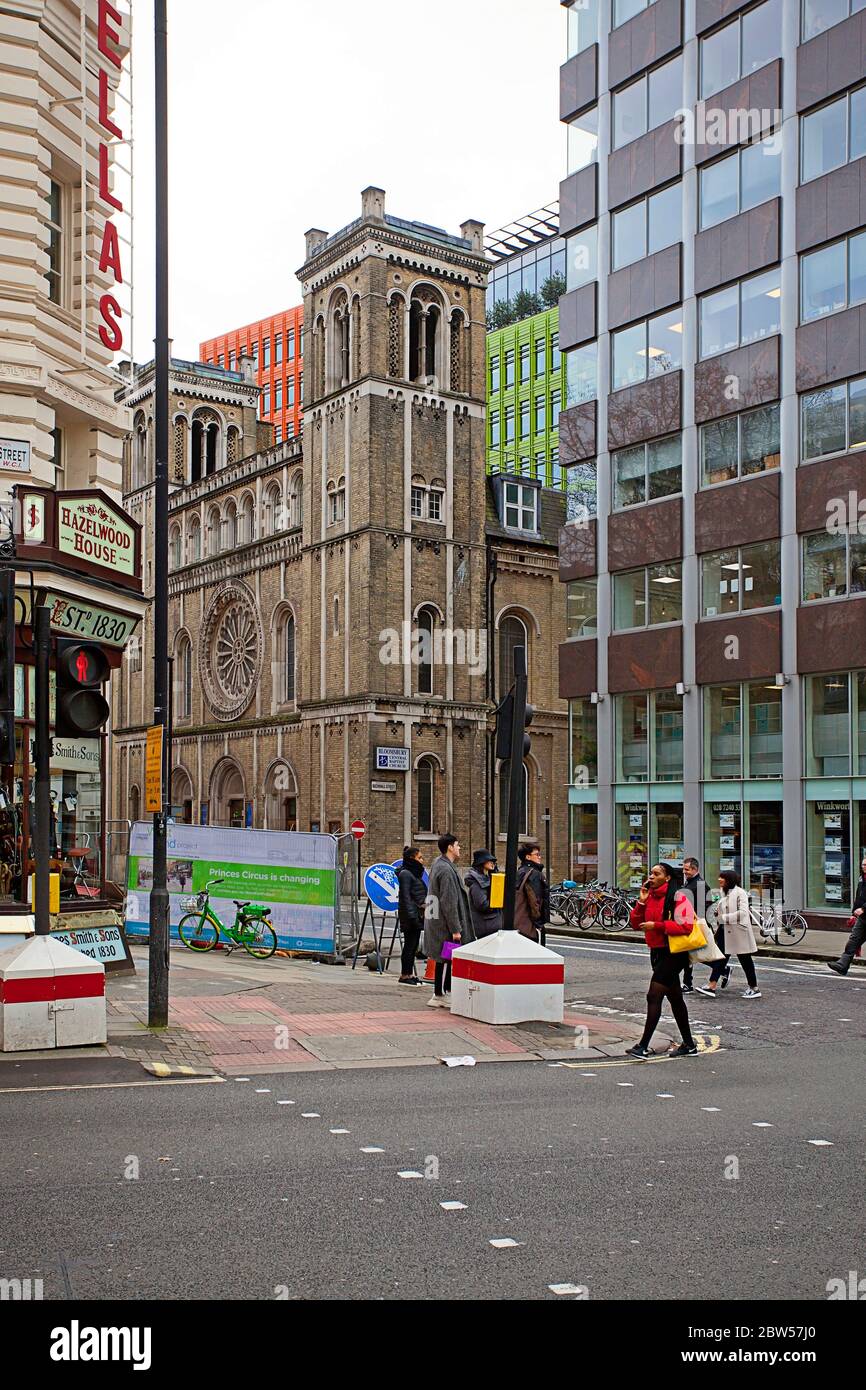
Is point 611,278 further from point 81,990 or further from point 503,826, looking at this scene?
point 81,990

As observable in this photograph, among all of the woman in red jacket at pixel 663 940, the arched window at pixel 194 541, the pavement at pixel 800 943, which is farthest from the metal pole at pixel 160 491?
the arched window at pixel 194 541

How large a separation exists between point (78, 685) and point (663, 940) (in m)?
5.47

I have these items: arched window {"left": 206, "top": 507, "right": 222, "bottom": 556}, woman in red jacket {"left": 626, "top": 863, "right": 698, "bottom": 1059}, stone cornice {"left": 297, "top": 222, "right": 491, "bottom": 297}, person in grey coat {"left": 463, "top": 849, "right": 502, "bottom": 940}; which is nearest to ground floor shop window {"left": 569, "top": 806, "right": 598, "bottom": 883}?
person in grey coat {"left": 463, "top": 849, "right": 502, "bottom": 940}

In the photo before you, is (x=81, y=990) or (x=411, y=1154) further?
(x=81, y=990)

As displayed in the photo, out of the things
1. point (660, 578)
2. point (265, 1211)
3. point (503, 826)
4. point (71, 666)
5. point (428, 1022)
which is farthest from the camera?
point (503, 826)

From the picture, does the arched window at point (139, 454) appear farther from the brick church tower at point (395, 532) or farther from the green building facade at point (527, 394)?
the green building facade at point (527, 394)

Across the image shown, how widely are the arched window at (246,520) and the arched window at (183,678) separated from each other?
6624 millimetres

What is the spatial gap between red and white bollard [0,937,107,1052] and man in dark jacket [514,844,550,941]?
5618 millimetres

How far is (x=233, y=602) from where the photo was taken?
2462 inches

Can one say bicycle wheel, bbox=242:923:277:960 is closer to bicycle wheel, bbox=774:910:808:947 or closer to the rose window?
bicycle wheel, bbox=774:910:808:947

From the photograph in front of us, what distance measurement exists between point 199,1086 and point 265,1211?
392cm

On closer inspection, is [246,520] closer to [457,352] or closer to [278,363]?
[457,352]

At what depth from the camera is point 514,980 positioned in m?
13.7

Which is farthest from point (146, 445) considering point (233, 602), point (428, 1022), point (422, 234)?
point (428, 1022)
